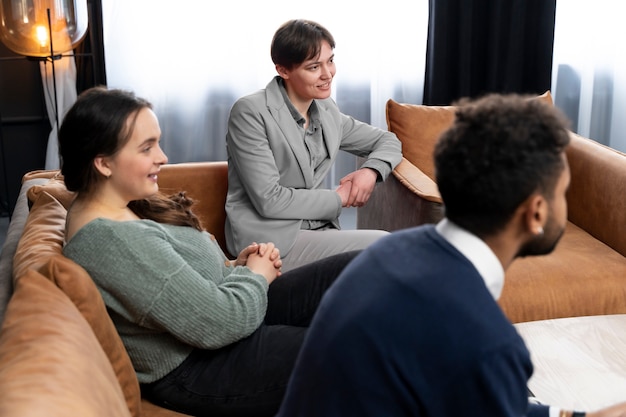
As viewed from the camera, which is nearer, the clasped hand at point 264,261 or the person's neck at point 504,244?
the person's neck at point 504,244

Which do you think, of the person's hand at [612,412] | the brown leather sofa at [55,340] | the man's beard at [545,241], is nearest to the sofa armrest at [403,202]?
the brown leather sofa at [55,340]

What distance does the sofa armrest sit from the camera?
281cm

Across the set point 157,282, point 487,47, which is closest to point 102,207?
point 157,282

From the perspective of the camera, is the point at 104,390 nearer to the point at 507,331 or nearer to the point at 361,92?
the point at 507,331

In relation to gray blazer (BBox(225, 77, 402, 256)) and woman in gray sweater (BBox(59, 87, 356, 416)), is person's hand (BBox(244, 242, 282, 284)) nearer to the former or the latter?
woman in gray sweater (BBox(59, 87, 356, 416))

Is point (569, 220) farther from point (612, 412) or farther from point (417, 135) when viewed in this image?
point (612, 412)

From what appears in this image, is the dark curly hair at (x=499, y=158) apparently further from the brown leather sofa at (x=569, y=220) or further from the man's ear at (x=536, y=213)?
A: the brown leather sofa at (x=569, y=220)

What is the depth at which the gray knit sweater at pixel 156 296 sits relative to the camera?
5.62ft

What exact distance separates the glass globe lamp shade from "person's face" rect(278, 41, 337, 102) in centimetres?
112

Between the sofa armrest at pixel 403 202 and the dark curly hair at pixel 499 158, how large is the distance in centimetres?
144

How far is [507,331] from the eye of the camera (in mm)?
1127

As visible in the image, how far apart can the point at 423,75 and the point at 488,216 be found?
3.46 metres

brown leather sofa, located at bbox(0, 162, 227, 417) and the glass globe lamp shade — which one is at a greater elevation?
the glass globe lamp shade

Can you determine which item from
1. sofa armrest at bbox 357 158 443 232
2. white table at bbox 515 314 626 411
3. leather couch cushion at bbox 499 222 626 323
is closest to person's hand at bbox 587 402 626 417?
white table at bbox 515 314 626 411
